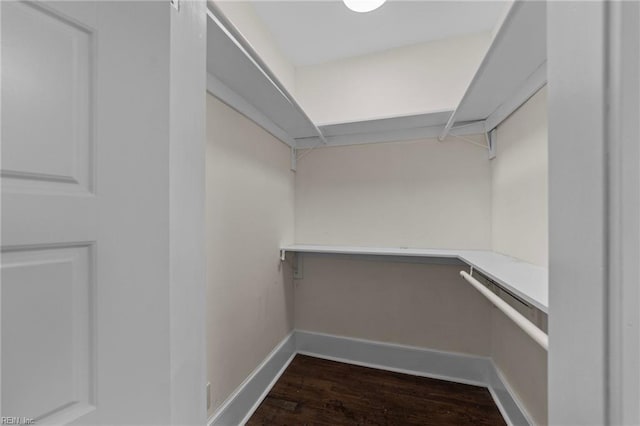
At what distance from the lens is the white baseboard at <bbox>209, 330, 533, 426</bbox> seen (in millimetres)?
1264

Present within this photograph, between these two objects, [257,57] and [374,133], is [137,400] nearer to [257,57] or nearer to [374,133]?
[257,57]

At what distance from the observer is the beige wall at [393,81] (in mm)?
1704

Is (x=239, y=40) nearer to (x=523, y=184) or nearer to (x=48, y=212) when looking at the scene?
(x=48, y=212)

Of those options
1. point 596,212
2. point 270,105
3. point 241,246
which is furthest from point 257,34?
point 596,212

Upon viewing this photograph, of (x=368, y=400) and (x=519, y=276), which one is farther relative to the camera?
(x=368, y=400)

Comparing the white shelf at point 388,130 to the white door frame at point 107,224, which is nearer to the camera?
the white door frame at point 107,224

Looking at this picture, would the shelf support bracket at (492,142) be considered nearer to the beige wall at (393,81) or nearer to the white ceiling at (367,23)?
the beige wall at (393,81)

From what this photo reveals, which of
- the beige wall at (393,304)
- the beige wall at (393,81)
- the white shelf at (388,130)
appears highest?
the beige wall at (393,81)

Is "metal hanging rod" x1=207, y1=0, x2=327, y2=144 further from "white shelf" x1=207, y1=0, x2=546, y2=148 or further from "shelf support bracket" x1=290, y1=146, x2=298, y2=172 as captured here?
"shelf support bracket" x1=290, y1=146, x2=298, y2=172

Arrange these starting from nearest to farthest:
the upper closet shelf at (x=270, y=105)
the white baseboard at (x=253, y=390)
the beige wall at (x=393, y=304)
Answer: the upper closet shelf at (x=270, y=105) < the white baseboard at (x=253, y=390) < the beige wall at (x=393, y=304)

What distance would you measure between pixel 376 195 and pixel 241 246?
110 cm

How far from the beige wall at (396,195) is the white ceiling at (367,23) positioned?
2.44 ft

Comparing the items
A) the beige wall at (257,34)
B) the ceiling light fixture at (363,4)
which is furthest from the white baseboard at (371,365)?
the ceiling light fixture at (363,4)

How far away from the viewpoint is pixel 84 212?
1.42 feet
